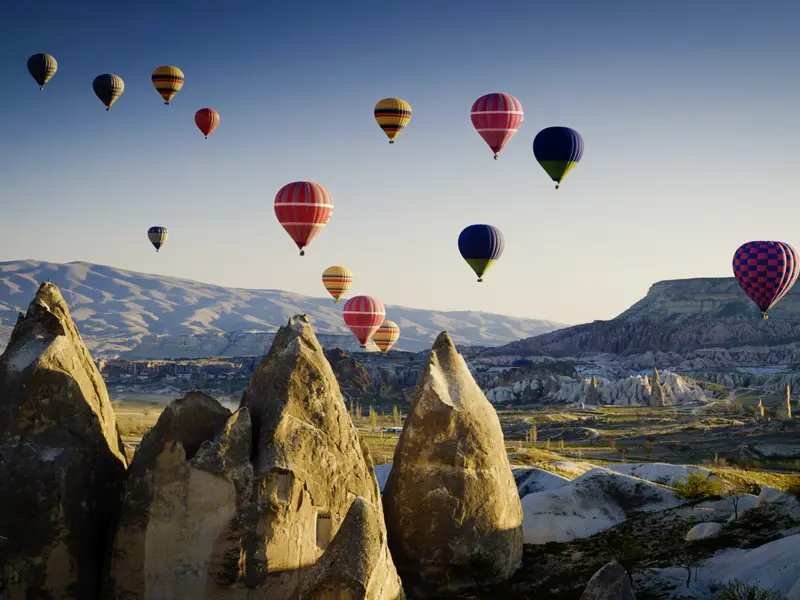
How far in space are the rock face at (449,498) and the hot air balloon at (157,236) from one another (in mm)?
71966

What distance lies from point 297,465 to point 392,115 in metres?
50.2

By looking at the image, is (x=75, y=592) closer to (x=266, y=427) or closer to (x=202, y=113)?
(x=266, y=427)

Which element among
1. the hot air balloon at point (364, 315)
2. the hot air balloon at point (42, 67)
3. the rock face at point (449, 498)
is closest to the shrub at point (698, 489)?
the rock face at point (449, 498)

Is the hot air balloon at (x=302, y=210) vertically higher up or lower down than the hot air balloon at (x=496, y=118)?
lower down

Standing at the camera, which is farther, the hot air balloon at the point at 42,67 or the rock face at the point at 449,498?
the hot air balloon at the point at 42,67

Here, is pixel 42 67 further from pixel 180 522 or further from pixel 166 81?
pixel 180 522

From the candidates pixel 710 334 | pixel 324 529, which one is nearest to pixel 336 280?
pixel 324 529

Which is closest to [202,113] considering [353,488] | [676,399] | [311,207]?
[311,207]

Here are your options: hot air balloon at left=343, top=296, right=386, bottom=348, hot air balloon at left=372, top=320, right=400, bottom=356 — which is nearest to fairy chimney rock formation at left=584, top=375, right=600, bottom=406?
hot air balloon at left=372, top=320, right=400, bottom=356

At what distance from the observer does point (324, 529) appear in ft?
59.1

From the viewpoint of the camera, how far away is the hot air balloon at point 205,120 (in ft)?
241

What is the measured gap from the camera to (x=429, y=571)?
20875mm

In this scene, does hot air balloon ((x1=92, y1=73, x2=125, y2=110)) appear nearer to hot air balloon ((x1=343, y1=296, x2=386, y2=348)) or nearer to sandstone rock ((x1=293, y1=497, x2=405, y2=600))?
hot air balloon ((x1=343, y1=296, x2=386, y2=348))

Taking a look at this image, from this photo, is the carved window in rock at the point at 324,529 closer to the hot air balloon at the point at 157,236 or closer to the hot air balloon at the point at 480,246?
the hot air balloon at the point at 480,246
